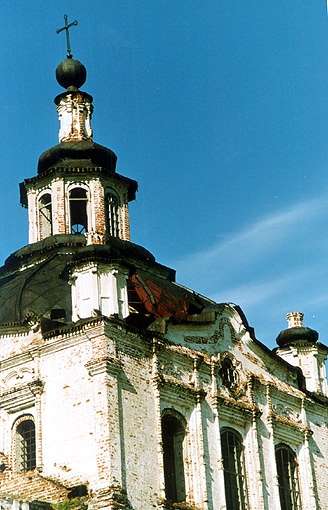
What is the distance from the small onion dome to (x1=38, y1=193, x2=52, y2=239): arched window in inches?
125

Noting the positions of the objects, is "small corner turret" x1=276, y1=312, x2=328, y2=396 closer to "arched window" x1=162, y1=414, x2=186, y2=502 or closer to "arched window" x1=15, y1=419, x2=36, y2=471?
"arched window" x1=162, y1=414, x2=186, y2=502

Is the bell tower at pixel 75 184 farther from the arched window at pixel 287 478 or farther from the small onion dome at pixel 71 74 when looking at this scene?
the arched window at pixel 287 478

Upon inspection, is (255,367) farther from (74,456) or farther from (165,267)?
(74,456)

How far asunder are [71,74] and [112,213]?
389 cm

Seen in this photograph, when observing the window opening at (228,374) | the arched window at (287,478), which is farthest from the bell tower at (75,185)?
the arched window at (287,478)

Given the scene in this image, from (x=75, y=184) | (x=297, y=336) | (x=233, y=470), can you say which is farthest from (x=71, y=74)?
(x=233, y=470)

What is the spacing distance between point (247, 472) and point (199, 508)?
7.51 ft

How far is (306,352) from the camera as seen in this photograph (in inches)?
1170

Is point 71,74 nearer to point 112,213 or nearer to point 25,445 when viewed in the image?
point 112,213

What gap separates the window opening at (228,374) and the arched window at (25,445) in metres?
4.48

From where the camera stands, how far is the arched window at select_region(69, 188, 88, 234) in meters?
28.3

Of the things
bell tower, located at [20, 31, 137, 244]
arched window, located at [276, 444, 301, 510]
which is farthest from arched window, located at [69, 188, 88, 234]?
arched window, located at [276, 444, 301, 510]

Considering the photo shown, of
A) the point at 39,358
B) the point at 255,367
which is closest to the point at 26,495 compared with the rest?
the point at 39,358

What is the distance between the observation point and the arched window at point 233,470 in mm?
25188
